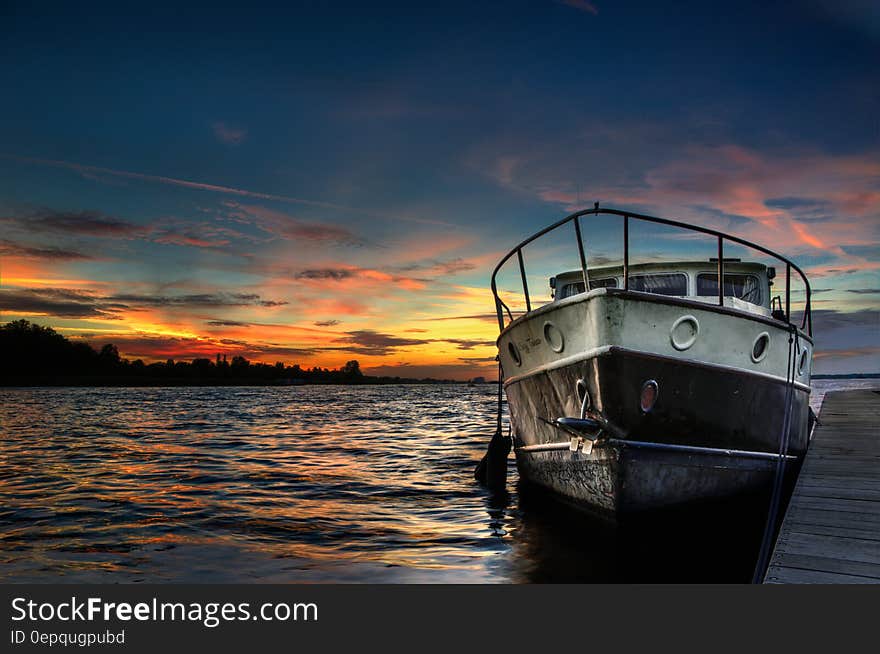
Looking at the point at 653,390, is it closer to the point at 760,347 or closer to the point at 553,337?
the point at 553,337

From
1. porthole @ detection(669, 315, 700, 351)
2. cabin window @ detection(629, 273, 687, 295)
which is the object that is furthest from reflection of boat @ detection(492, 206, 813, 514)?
cabin window @ detection(629, 273, 687, 295)

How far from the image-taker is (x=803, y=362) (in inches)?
343

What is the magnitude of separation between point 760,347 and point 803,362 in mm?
2491

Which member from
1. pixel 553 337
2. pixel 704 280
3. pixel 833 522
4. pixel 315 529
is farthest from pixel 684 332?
pixel 315 529

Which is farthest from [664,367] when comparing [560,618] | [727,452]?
[560,618]

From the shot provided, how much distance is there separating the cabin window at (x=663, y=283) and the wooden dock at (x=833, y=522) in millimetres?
2830

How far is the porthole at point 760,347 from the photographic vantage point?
266 inches

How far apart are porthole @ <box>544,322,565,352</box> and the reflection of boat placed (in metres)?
0.02

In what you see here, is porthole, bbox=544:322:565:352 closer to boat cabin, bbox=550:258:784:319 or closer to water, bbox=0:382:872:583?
boat cabin, bbox=550:258:784:319

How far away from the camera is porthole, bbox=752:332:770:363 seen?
6.76 m

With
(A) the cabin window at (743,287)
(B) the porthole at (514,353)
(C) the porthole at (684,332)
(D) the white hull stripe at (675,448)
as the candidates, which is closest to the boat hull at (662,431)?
(D) the white hull stripe at (675,448)

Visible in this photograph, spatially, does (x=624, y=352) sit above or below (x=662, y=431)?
above

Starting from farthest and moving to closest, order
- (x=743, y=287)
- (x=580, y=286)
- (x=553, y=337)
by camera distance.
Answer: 1. (x=580, y=286)
2. (x=743, y=287)
3. (x=553, y=337)

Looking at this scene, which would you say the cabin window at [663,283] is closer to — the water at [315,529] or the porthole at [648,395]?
the porthole at [648,395]
